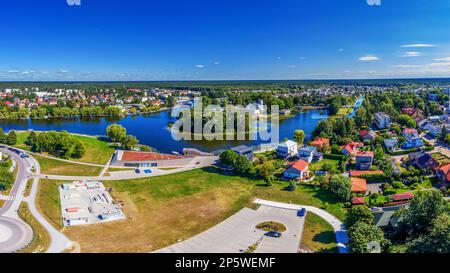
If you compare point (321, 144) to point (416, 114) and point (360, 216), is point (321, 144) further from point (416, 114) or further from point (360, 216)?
point (416, 114)

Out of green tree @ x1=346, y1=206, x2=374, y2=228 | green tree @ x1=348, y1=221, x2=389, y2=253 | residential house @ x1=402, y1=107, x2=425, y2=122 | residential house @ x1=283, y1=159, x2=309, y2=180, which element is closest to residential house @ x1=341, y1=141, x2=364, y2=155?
residential house @ x1=283, y1=159, x2=309, y2=180

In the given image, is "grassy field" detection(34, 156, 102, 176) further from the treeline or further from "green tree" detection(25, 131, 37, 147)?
"green tree" detection(25, 131, 37, 147)

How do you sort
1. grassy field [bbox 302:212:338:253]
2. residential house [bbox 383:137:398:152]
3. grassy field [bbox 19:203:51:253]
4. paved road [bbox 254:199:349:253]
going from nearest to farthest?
grassy field [bbox 19:203:51:253] → grassy field [bbox 302:212:338:253] → paved road [bbox 254:199:349:253] → residential house [bbox 383:137:398:152]

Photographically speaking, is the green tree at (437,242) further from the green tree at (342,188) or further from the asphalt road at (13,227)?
the asphalt road at (13,227)

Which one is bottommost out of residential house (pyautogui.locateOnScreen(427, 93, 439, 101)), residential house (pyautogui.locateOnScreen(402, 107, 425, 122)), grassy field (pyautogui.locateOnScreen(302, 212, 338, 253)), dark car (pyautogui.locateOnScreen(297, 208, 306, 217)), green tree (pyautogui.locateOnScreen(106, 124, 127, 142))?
grassy field (pyautogui.locateOnScreen(302, 212, 338, 253))

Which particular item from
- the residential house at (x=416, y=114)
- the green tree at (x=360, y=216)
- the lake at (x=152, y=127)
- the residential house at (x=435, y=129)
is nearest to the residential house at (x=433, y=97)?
the residential house at (x=416, y=114)
